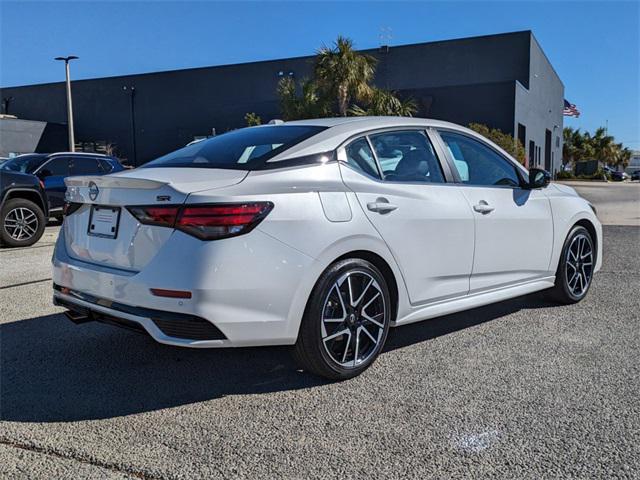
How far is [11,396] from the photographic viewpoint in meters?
3.30

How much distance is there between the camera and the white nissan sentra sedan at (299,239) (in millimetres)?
3008

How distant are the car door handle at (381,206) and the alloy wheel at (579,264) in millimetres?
2372

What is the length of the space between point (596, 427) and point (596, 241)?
10.4 feet

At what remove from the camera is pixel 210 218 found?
297 centimetres

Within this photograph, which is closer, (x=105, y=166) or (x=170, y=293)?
(x=170, y=293)

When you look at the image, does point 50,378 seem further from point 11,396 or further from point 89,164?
point 89,164

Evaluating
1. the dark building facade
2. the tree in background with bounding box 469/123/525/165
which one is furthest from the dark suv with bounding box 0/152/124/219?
the dark building facade

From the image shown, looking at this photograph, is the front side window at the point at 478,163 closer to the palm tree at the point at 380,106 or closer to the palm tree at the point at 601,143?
the palm tree at the point at 380,106

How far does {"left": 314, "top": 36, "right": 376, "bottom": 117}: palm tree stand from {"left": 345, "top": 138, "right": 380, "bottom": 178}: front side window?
23799 millimetres

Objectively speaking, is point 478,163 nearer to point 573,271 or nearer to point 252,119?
point 573,271

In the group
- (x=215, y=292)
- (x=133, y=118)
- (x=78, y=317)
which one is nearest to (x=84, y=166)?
(x=78, y=317)

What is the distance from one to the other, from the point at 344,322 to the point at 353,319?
0.22 feet

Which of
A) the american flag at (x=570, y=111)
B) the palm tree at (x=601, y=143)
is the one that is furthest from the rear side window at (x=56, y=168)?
the palm tree at (x=601, y=143)

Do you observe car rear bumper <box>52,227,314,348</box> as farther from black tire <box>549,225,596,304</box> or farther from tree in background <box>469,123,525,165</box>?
tree in background <box>469,123,525,165</box>
